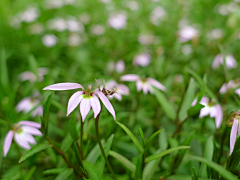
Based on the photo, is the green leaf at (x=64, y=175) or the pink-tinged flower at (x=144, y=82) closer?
the green leaf at (x=64, y=175)

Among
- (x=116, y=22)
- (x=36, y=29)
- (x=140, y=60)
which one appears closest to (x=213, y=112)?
(x=140, y=60)

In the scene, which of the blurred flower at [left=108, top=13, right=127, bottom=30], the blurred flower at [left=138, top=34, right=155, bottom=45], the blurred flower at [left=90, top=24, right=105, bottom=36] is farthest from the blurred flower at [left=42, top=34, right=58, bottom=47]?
the blurred flower at [left=138, top=34, right=155, bottom=45]

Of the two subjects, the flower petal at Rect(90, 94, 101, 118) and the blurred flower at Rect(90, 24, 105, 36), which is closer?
the flower petal at Rect(90, 94, 101, 118)

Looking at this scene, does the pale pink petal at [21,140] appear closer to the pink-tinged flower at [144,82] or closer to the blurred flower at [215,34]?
the pink-tinged flower at [144,82]

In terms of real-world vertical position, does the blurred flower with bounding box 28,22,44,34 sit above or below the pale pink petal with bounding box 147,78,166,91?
above

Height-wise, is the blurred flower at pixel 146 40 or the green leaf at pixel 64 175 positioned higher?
the blurred flower at pixel 146 40

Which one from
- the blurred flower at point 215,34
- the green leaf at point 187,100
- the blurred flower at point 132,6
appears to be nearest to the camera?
the green leaf at point 187,100

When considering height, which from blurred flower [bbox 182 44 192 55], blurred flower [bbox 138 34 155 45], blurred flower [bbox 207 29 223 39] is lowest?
blurred flower [bbox 182 44 192 55]

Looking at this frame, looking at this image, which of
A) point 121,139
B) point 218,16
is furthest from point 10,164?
point 218,16

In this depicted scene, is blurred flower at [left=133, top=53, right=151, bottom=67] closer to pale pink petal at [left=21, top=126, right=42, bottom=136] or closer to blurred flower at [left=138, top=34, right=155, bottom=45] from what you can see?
blurred flower at [left=138, top=34, right=155, bottom=45]

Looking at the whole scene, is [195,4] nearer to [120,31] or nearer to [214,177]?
[120,31]

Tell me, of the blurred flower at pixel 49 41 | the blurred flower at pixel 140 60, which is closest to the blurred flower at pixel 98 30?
the blurred flower at pixel 49 41
